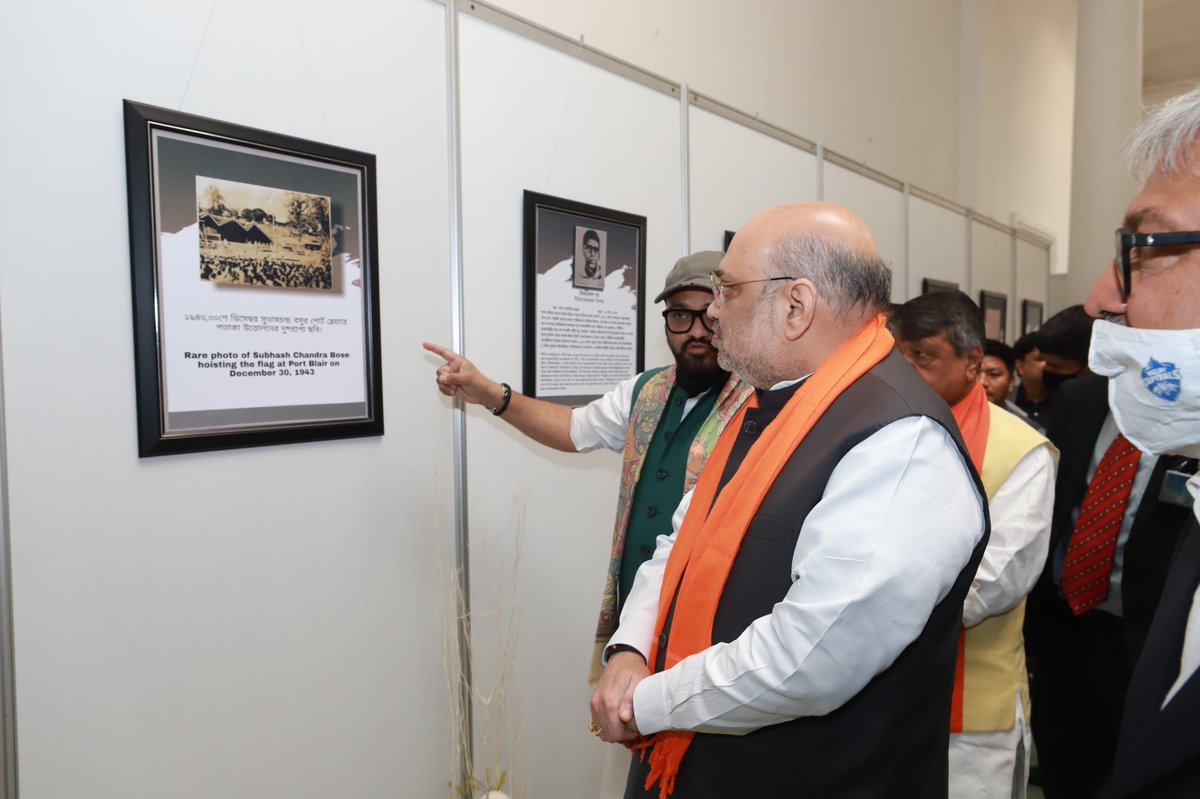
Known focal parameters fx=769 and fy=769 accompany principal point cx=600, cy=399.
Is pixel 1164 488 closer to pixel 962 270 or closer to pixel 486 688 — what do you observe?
pixel 486 688

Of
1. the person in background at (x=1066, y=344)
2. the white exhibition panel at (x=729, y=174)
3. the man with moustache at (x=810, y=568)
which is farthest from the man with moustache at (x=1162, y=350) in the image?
the person in background at (x=1066, y=344)

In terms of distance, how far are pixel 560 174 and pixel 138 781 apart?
1875mm

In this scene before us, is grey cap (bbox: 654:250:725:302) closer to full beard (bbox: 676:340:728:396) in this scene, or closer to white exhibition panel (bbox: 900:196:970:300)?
full beard (bbox: 676:340:728:396)

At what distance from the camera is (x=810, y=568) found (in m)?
1.02

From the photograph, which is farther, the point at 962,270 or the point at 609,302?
the point at 962,270

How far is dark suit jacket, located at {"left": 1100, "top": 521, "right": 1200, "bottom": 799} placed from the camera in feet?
2.74

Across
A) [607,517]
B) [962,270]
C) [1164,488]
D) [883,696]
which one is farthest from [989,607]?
[962,270]

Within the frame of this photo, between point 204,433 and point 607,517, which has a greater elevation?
point 204,433

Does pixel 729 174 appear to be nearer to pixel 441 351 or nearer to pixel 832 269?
pixel 441 351

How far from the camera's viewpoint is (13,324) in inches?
54.1

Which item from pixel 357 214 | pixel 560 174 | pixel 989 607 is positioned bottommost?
→ pixel 989 607

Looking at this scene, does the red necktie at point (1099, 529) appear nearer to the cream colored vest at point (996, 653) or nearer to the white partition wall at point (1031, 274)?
the cream colored vest at point (996, 653)

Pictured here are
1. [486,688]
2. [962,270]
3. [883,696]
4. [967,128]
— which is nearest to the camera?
[883,696]

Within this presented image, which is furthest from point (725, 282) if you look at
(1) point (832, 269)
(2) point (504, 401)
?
(2) point (504, 401)
